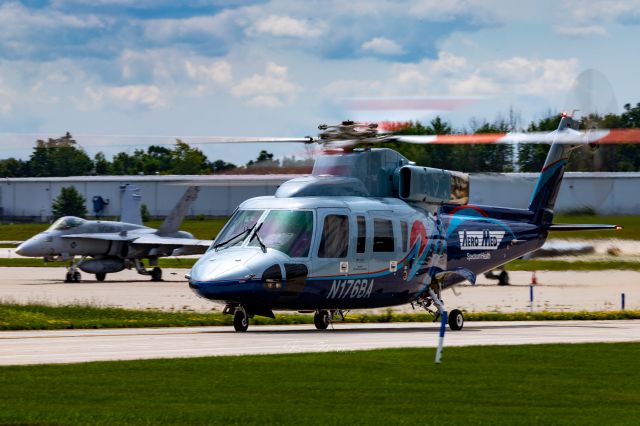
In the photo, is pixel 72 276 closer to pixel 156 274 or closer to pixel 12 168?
pixel 156 274

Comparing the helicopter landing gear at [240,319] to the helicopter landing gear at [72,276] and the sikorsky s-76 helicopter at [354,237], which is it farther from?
the helicopter landing gear at [72,276]

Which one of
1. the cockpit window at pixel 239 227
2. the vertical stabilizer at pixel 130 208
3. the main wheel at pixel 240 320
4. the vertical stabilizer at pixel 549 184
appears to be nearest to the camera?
the cockpit window at pixel 239 227

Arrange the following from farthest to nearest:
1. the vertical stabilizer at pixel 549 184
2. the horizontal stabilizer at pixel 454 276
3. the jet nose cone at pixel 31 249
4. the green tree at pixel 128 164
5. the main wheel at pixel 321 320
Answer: the green tree at pixel 128 164 → the jet nose cone at pixel 31 249 → the vertical stabilizer at pixel 549 184 → the horizontal stabilizer at pixel 454 276 → the main wheel at pixel 321 320

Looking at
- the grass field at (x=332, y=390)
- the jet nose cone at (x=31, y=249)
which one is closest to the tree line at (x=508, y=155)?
the grass field at (x=332, y=390)

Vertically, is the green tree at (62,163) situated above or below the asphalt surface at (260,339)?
above

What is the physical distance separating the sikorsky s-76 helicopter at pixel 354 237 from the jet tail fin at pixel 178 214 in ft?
100.0

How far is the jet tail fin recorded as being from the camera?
5931 centimetres

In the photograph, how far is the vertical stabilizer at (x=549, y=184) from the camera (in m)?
32.5

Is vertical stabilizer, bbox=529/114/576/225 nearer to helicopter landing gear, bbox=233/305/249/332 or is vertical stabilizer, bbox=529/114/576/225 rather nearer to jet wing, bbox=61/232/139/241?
helicopter landing gear, bbox=233/305/249/332

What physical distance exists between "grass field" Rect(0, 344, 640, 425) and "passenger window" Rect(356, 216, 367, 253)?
533cm

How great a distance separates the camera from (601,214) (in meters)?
45.0

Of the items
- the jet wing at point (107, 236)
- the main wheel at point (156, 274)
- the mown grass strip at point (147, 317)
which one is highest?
the jet wing at point (107, 236)

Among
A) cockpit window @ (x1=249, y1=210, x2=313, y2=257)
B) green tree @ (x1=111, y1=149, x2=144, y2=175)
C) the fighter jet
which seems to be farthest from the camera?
green tree @ (x1=111, y1=149, x2=144, y2=175)

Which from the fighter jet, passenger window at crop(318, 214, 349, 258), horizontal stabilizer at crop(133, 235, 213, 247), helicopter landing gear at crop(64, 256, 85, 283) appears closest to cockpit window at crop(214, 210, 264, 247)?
passenger window at crop(318, 214, 349, 258)
